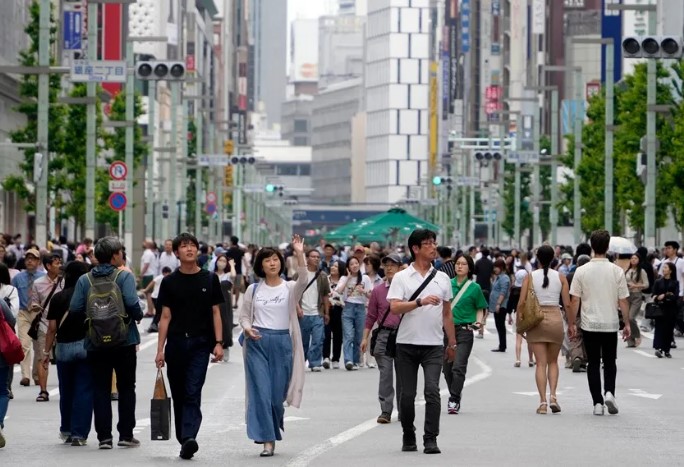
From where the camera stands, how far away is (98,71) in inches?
1485

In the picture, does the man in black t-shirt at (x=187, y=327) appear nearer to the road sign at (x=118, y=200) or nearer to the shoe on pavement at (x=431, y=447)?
the shoe on pavement at (x=431, y=447)

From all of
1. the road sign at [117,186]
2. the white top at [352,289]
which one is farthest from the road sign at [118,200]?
the white top at [352,289]

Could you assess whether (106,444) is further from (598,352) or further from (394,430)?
(598,352)

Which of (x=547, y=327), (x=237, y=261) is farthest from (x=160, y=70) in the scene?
(x=547, y=327)

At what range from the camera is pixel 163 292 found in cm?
1372

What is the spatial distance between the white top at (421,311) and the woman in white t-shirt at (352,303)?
10729 mm

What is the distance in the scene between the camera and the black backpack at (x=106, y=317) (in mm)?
14164

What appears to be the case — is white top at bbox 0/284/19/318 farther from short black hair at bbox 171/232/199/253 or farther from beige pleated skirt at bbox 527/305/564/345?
beige pleated skirt at bbox 527/305/564/345

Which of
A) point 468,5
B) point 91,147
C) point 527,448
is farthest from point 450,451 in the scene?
point 468,5

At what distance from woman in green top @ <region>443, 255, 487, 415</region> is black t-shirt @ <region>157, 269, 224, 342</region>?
425 centimetres

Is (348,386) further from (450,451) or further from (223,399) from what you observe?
(450,451)

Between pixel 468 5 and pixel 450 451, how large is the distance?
616ft

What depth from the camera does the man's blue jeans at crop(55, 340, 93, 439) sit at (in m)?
14.5

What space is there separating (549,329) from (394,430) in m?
2.41
